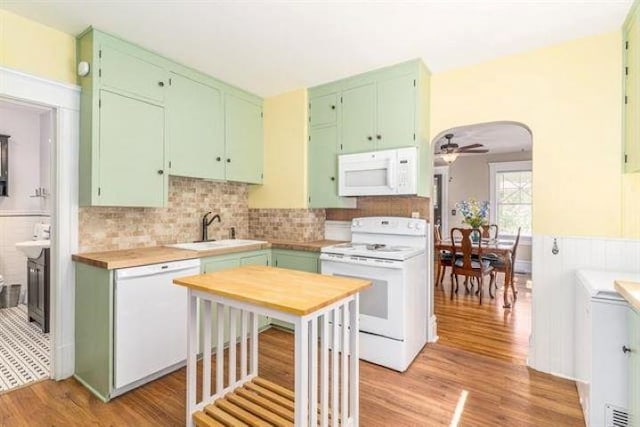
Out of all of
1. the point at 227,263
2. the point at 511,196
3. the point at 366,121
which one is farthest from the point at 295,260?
the point at 511,196

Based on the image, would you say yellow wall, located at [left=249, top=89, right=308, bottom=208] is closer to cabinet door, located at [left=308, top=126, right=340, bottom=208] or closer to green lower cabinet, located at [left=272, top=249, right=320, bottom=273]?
cabinet door, located at [left=308, top=126, right=340, bottom=208]

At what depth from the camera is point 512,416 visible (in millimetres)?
1961

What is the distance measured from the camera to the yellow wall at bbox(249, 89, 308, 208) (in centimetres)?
345

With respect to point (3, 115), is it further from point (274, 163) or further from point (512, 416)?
point (512, 416)

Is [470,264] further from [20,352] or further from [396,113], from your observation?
[20,352]

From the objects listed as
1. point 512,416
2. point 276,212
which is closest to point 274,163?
point 276,212

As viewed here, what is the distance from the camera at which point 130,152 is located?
246cm

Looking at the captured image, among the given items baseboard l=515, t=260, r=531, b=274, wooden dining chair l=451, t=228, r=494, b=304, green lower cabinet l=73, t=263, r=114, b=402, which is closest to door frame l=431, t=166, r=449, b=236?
baseboard l=515, t=260, r=531, b=274

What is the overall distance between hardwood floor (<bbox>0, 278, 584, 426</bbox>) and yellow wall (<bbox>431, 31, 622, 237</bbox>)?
3.74ft

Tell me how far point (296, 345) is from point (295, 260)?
1.83m

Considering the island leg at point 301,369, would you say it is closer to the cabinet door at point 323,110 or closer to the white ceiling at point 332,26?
the white ceiling at point 332,26

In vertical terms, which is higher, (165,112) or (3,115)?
(3,115)

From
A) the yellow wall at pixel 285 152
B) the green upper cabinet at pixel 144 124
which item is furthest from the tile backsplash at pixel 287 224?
the green upper cabinet at pixel 144 124

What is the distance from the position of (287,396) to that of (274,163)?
244 centimetres
